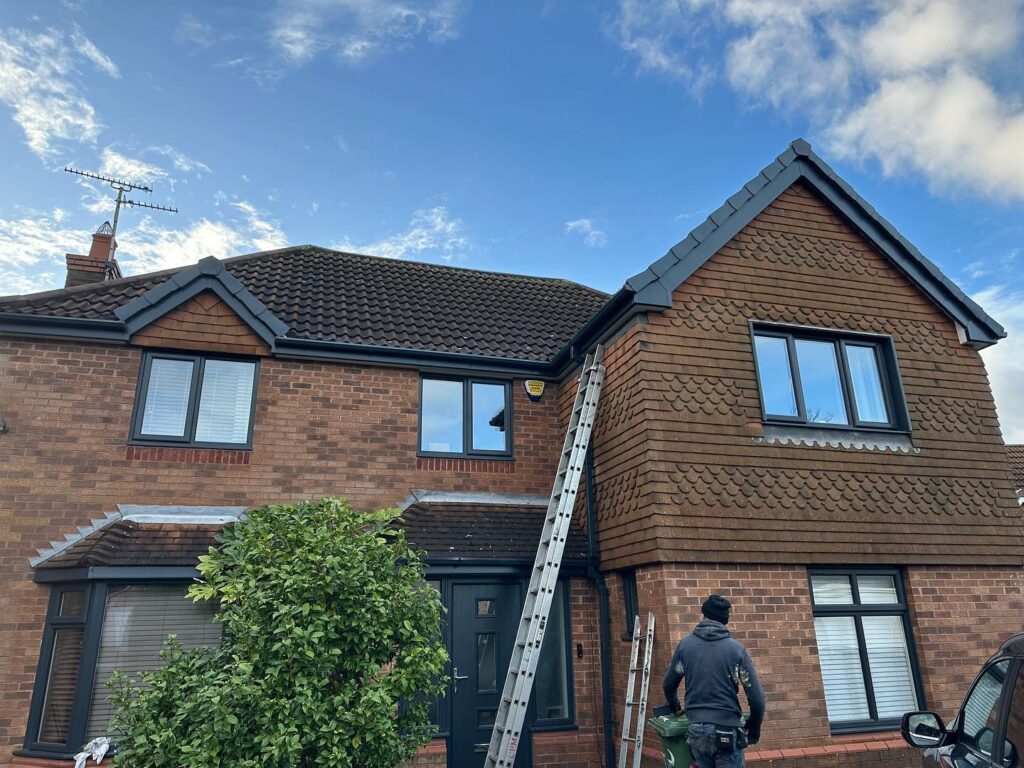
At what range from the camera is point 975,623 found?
26.5 ft

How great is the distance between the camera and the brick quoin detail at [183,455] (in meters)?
8.66

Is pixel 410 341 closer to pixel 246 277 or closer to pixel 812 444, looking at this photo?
pixel 246 277

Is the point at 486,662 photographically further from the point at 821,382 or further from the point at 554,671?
the point at 821,382

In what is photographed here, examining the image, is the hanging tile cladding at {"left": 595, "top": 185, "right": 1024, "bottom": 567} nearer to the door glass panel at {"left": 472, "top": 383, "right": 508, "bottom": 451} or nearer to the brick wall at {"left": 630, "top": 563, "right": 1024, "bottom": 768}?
the brick wall at {"left": 630, "top": 563, "right": 1024, "bottom": 768}

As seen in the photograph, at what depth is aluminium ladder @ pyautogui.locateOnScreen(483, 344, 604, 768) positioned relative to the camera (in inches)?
277

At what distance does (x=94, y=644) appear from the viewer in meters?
7.40

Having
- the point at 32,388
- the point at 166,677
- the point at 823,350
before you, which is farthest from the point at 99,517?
the point at 823,350

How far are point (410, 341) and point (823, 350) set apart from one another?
19.0 ft

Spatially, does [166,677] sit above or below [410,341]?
below

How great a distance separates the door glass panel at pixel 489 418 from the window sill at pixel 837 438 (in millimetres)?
3884

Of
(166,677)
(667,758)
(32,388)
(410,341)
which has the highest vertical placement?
(410,341)

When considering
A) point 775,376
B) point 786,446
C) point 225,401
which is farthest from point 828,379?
point 225,401

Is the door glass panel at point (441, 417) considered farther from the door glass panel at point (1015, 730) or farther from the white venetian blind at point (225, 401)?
the door glass panel at point (1015, 730)

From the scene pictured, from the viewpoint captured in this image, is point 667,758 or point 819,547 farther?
point 819,547
